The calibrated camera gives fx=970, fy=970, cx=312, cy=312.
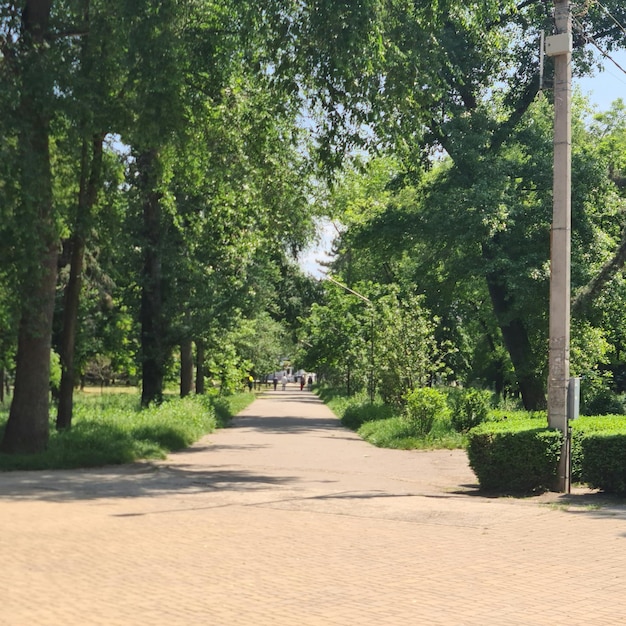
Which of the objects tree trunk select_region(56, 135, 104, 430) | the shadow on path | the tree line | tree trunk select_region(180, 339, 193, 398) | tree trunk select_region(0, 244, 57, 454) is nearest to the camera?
the shadow on path

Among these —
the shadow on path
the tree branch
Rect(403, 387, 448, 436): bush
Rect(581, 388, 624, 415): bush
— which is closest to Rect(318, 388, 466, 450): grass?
Rect(403, 387, 448, 436): bush

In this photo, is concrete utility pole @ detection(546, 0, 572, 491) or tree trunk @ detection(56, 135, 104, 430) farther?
tree trunk @ detection(56, 135, 104, 430)

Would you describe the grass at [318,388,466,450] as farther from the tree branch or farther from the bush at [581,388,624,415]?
the bush at [581,388,624,415]

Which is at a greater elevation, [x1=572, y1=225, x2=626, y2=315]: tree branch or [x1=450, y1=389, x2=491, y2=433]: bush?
[x1=572, y1=225, x2=626, y2=315]: tree branch

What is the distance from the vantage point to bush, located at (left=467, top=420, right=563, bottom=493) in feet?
46.3

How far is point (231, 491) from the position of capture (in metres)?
14.6

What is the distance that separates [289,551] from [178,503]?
3.90 metres

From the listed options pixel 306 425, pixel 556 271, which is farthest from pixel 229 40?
pixel 306 425

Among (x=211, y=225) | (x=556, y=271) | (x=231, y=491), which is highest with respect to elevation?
(x=211, y=225)

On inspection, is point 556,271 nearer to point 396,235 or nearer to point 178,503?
point 178,503

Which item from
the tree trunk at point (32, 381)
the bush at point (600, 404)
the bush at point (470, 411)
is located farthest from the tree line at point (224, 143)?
the bush at point (470, 411)

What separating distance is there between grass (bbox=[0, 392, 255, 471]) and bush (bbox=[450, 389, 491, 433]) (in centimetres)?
692

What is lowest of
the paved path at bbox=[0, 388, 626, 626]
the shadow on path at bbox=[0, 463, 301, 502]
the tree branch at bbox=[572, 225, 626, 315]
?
the shadow on path at bbox=[0, 463, 301, 502]

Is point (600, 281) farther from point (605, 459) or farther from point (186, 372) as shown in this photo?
point (186, 372)
